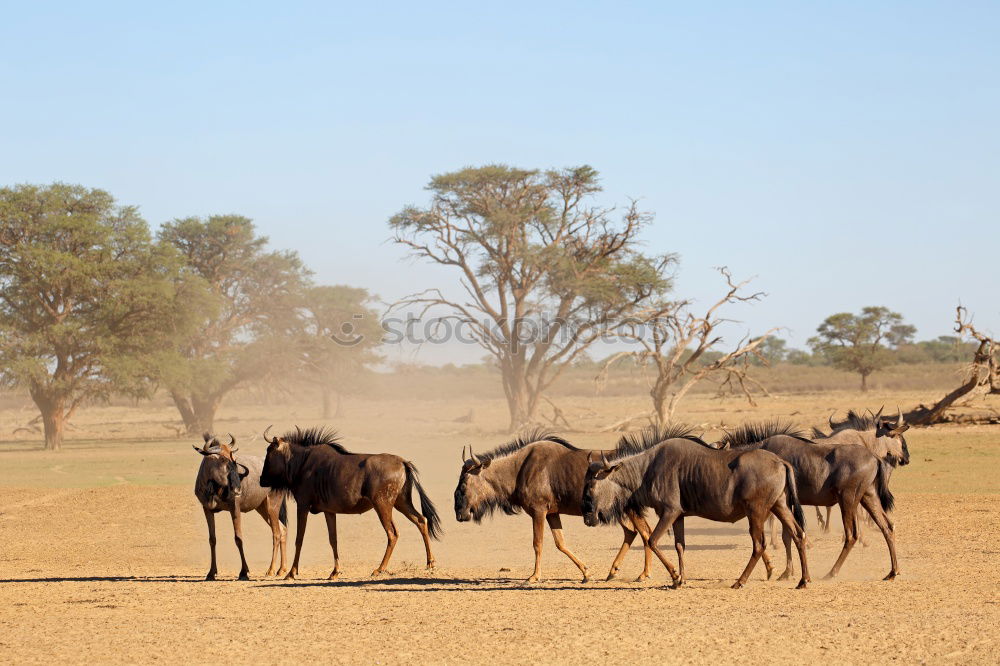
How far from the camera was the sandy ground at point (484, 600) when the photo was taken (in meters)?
8.42

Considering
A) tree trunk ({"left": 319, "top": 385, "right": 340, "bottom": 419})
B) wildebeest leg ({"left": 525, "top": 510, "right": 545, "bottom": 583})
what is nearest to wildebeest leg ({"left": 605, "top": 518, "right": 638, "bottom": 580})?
wildebeest leg ({"left": 525, "top": 510, "right": 545, "bottom": 583})

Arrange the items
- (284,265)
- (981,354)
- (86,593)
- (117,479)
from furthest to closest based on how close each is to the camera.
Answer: (284,265)
(981,354)
(117,479)
(86,593)

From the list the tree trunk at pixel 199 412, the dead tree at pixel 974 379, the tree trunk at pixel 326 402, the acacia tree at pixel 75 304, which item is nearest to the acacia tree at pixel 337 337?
the tree trunk at pixel 326 402

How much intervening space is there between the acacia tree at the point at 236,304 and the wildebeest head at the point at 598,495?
1395 inches

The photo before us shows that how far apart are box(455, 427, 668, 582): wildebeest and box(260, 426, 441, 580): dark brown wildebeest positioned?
2.39ft

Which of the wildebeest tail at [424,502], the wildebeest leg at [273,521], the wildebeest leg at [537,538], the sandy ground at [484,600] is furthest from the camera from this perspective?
the wildebeest leg at [273,521]

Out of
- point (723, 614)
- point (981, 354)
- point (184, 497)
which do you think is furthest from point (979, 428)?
point (723, 614)

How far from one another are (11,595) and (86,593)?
774 millimetres

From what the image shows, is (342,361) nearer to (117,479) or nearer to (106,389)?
(106,389)

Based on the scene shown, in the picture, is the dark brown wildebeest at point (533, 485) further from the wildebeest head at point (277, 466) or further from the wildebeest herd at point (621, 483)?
the wildebeest head at point (277, 466)

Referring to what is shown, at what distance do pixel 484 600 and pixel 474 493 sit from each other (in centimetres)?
176

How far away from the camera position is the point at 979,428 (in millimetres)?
33344

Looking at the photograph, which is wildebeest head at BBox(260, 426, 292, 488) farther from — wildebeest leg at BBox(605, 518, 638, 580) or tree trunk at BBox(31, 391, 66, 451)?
tree trunk at BBox(31, 391, 66, 451)

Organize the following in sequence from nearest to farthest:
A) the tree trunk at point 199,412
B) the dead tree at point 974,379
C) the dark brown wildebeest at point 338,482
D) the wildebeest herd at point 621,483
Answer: the wildebeest herd at point 621,483
the dark brown wildebeest at point 338,482
the dead tree at point 974,379
the tree trunk at point 199,412
